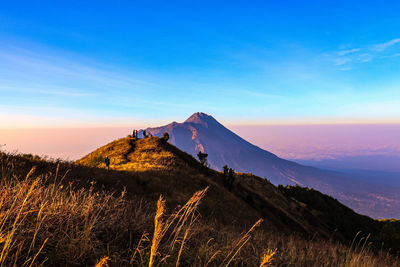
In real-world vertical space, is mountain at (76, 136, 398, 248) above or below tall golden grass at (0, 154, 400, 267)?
below

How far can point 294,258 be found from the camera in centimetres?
475

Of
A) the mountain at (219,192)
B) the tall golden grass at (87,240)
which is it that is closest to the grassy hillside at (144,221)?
the tall golden grass at (87,240)

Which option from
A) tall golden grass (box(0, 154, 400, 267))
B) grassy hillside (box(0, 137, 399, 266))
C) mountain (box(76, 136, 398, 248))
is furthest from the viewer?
mountain (box(76, 136, 398, 248))

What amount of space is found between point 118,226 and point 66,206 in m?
0.94

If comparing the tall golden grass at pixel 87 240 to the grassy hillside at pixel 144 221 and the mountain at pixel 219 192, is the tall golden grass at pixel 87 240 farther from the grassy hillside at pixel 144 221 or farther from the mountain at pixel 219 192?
the mountain at pixel 219 192

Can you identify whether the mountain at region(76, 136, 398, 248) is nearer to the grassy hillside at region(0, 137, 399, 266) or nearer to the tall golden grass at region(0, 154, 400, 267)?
the grassy hillside at region(0, 137, 399, 266)

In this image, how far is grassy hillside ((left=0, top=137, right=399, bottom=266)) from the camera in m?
3.00

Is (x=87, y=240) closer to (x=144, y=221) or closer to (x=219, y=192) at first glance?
(x=144, y=221)

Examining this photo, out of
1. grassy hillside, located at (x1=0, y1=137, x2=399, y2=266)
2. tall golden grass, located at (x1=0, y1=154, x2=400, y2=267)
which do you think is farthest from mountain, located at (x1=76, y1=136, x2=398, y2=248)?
tall golden grass, located at (x1=0, y1=154, x2=400, y2=267)

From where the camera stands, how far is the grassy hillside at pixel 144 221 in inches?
118

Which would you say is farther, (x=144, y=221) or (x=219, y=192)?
(x=219, y=192)

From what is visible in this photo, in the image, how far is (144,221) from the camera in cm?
431

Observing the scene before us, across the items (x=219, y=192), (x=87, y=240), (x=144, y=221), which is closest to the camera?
(x=87, y=240)

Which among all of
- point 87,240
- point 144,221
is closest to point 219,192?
point 144,221
